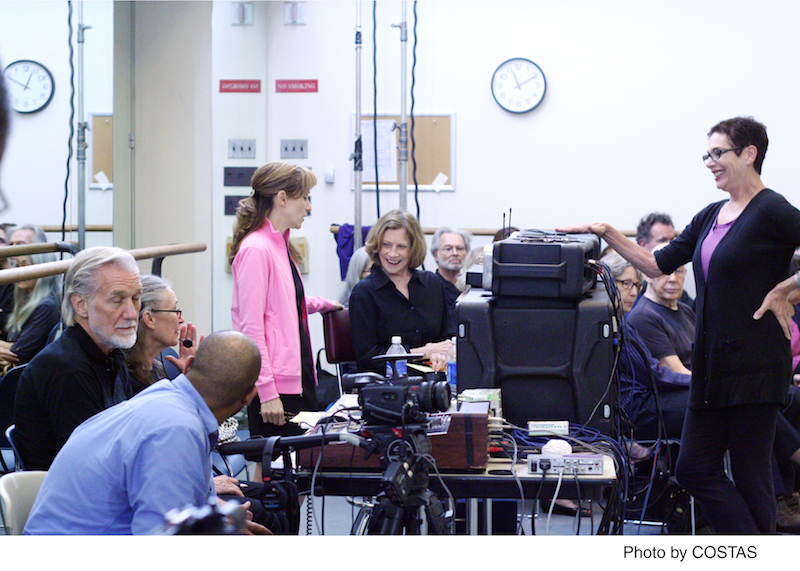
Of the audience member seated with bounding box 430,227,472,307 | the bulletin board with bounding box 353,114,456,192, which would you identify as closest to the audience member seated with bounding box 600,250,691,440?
the audience member seated with bounding box 430,227,472,307

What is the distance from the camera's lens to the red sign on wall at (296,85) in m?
5.62

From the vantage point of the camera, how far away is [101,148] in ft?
14.0

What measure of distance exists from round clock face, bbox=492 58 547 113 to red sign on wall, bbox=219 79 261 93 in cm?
160

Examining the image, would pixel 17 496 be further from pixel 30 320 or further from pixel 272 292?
pixel 30 320

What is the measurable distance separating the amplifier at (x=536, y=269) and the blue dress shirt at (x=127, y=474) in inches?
41.5

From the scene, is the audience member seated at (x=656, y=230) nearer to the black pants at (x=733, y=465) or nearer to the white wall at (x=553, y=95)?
the white wall at (x=553, y=95)

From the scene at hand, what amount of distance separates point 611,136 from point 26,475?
449 centimetres

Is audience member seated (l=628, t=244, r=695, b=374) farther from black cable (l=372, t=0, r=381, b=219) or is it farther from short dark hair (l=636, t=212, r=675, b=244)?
black cable (l=372, t=0, r=381, b=219)

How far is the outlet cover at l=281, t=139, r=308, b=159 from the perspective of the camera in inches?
223

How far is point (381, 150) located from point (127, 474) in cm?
428

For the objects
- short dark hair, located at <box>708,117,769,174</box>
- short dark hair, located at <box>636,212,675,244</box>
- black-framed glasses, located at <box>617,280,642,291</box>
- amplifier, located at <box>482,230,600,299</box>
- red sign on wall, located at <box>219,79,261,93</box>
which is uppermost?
red sign on wall, located at <box>219,79,261,93</box>

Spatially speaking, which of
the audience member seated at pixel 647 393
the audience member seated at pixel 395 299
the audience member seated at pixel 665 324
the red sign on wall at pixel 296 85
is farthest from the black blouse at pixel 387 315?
the red sign on wall at pixel 296 85

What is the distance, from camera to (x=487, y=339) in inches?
92.3

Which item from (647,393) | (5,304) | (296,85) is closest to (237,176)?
(296,85)
